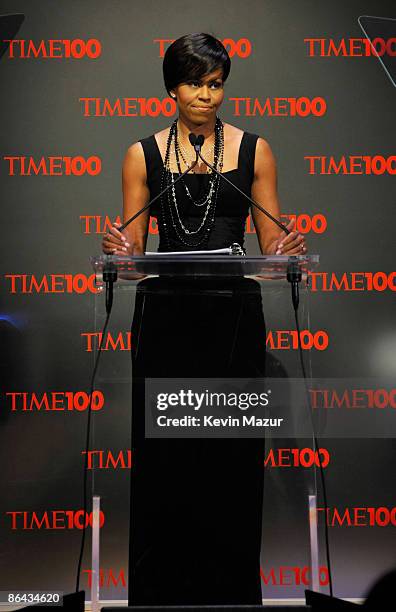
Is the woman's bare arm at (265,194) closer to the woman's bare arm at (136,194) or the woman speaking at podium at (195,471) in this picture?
the woman's bare arm at (136,194)

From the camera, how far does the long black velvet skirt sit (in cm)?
161

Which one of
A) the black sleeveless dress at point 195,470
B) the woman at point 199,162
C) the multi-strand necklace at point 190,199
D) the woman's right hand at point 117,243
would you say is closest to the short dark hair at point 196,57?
the woman at point 199,162

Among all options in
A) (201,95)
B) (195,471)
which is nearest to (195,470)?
(195,471)

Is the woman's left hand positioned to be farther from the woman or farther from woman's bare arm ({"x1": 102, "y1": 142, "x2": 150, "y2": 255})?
woman's bare arm ({"x1": 102, "y1": 142, "x2": 150, "y2": 255})

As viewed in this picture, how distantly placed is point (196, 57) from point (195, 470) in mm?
1163

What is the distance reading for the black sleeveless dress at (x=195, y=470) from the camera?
161cm

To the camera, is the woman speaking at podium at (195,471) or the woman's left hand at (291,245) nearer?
the woman speaking at podium at (195,471)

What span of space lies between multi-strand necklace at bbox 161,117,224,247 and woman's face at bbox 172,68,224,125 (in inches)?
3.9

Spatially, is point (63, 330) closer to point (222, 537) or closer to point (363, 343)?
point (363, 343)

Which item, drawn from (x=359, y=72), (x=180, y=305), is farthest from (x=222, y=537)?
(x=359, y=72)

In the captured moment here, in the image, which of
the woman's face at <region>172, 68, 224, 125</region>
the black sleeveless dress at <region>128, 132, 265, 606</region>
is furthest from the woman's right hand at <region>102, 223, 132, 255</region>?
the woman's face at <region>172, 68, 224, 125</region>

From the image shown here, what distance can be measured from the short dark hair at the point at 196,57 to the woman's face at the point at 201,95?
0.05ft

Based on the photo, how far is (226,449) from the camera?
1627 mm

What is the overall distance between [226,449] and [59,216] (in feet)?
5.87
